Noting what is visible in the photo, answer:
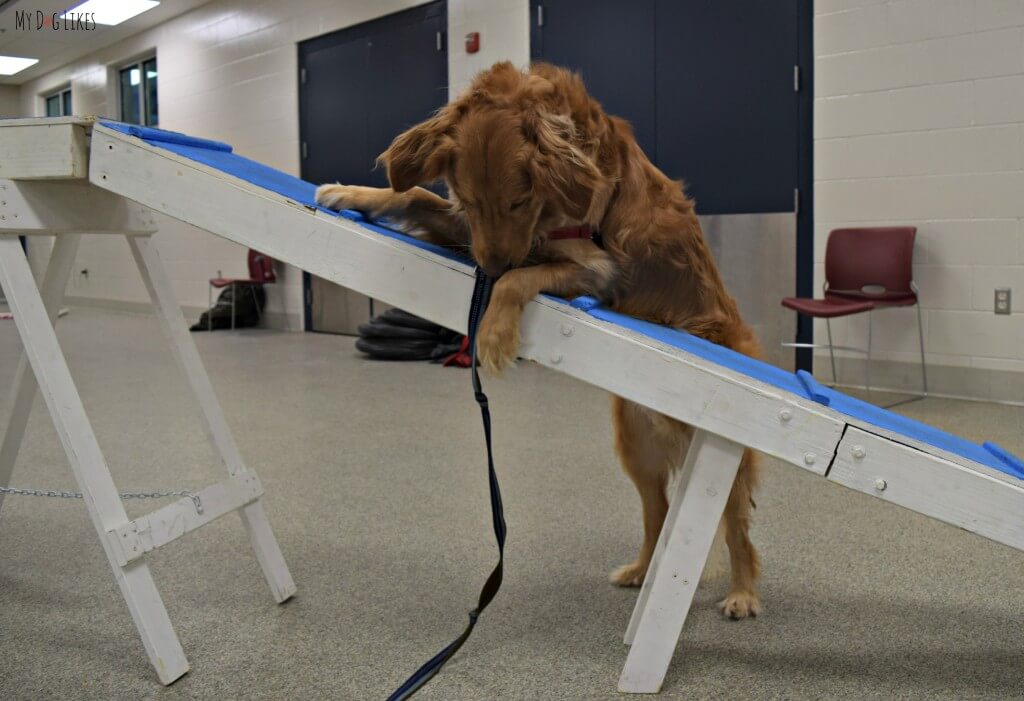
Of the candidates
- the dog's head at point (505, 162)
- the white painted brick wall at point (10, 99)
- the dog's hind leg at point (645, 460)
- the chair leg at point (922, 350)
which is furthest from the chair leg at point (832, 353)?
the white painted brick wall at point (10, 99)

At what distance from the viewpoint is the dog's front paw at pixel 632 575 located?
212 centimetres

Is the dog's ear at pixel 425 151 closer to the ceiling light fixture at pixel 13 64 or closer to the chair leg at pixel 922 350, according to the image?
the chair leg at pixel 922 350

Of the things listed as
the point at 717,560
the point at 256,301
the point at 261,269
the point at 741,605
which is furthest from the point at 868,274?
the point at 256,301

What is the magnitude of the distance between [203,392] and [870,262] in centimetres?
376

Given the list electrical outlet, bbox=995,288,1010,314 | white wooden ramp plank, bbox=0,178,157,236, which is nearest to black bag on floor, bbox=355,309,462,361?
electrical outlet, bbox=995,288,1010,314

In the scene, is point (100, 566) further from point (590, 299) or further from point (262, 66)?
point (262, 66)

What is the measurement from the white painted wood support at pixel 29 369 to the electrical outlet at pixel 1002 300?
425 cm

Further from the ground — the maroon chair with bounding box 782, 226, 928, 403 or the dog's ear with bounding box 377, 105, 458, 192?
the dog's ear with bounding box 377, 105, 458, 192

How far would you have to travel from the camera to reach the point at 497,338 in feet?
4.85

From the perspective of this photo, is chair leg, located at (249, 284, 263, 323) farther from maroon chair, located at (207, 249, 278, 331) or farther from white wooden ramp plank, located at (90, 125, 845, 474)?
white wooden ramp plank, located at (90, 125, 845, 474)

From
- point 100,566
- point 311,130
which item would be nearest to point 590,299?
point 100,566

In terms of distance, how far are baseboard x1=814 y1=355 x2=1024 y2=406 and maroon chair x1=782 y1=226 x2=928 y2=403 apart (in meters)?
0.05

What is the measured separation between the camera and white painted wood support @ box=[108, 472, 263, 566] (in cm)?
166

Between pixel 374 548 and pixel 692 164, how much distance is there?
3908mm
